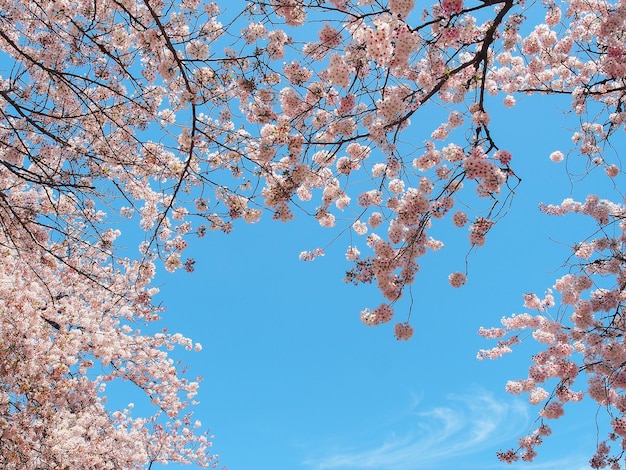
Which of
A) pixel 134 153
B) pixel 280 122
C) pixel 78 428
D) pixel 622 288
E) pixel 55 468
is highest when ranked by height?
pixel 134 153

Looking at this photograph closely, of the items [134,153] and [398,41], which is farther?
[134,153]

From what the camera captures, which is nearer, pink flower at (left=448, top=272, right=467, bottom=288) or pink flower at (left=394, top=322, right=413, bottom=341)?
pink flower at (left=394, top=322, right=413, bottom=341)

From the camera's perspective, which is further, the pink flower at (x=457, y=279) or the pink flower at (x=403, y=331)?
the pink flower at (x=457, y=279)

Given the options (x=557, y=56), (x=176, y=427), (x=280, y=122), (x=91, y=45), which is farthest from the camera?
(x=176, y=427)

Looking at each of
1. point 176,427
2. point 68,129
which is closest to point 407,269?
point 68,129

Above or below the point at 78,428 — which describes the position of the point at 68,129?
above

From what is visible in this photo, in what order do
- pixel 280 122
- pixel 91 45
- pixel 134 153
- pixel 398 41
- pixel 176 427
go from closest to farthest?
1. pixel 398 41
2. pixel 280 122
3. pixel 91 45
4. pixel 134 153
5. pixel 176 427

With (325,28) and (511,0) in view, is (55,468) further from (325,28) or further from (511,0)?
(511,0)

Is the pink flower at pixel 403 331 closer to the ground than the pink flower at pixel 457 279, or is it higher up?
closer to the ground

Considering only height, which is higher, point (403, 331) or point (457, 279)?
point (457, 279)

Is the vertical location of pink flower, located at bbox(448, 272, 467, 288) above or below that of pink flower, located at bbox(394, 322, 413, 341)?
above

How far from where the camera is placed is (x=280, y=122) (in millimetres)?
4633

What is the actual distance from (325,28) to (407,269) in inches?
99.7

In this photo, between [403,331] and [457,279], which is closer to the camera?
[403,331]
